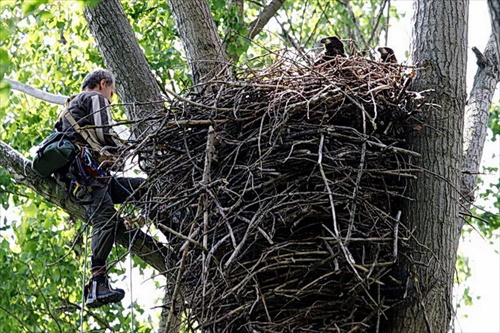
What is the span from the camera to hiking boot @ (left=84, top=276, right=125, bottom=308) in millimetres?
5625

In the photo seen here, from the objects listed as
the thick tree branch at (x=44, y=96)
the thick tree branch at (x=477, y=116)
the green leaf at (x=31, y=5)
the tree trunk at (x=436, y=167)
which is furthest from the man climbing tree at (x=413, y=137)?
the thick tree branch at (x=44, y=96)

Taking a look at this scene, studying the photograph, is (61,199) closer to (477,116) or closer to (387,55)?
(387,55)

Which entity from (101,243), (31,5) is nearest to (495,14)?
(31,5)

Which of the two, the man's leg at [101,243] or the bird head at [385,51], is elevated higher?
the bird head at [385,51]

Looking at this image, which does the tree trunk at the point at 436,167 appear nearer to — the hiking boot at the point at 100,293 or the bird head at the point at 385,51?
the bird head at the point at 385,51

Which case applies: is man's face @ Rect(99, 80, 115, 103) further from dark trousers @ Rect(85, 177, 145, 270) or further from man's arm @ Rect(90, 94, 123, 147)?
dark trousers @ Rect(85, 177, 145, 270)

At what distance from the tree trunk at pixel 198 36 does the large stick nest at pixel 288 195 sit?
84cm

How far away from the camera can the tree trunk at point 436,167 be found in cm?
488

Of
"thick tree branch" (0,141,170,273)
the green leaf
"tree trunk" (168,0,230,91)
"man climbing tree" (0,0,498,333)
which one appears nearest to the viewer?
the green leaf

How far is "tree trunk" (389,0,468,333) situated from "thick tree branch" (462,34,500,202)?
433 mm

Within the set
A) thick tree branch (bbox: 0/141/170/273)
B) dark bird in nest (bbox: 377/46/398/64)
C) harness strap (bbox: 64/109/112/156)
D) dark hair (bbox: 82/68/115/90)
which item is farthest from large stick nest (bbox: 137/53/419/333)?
dark hair (bbox: 82/68/115/90)

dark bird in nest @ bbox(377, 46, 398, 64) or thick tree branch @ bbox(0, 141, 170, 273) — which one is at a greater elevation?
dark bird in nest @ bbox(377, 46, 398, 64)

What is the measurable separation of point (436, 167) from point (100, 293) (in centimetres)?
199

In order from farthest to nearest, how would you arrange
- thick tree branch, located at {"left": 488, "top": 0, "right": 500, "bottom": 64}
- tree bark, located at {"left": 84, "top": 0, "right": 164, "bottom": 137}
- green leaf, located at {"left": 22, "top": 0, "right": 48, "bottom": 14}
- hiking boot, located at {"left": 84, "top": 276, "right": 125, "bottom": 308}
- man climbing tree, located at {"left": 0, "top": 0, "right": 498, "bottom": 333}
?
1. tree bark, located at {"left": 84, "top": 0, "right": 164, "bottom": 137}
2. hiking boot, located at {"left": 84, "top": 276, "right": 125, "bottom": 308}
3. man climbing tree, located at {"left": 0, "top": 0, "right": 498, "bottom": 333}
4. green leaf, located at {"left": 22, "top": 0, "right": 48, "bottom": 14}
5. thick tree branch, located at {"left": 488, "top": 0, "right": 500, "bottom": 64}
